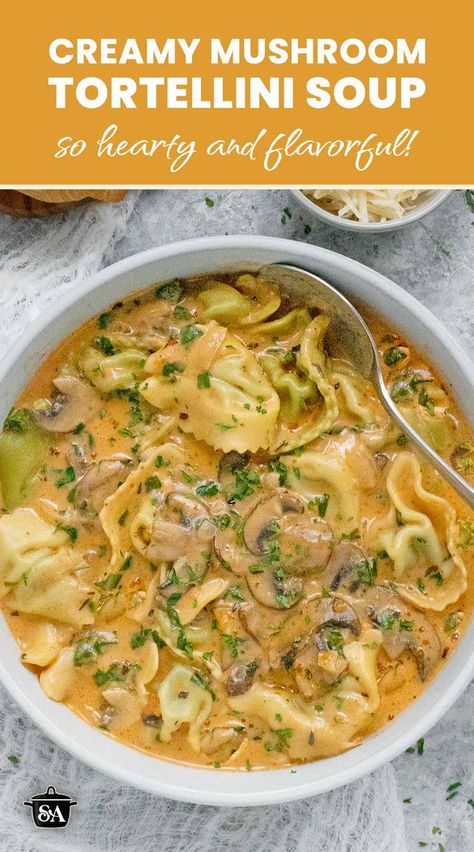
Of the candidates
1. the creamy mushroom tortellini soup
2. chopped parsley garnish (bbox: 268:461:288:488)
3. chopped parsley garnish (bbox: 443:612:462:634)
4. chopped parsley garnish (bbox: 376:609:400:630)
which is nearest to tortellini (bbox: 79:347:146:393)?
the creamy mushroom tortellini soup

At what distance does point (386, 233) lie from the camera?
16.5 feet

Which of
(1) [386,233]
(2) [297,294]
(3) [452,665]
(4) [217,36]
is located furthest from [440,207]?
(3) [452,665]

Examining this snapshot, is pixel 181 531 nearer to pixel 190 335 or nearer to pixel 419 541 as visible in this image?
pixel 190 335

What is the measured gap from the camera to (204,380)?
4637mm

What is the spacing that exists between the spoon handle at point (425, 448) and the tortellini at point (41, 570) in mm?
1706

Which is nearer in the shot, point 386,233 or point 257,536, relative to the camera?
point 257,536

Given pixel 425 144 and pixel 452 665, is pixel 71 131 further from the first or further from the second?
pixel 452 665

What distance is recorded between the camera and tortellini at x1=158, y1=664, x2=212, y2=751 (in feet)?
15.2

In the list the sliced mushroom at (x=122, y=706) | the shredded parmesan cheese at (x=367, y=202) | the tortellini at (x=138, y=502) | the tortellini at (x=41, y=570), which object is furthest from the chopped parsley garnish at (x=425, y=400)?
the sliced mushroom at (x=122, y=706)

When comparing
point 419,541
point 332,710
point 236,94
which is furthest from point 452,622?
point 236,94

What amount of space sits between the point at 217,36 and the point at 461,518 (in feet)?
8.66

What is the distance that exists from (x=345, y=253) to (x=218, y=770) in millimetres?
2730

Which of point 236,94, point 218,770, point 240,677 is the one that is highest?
point 236,94

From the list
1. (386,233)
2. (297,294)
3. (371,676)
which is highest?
(386,233)
